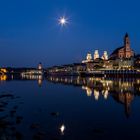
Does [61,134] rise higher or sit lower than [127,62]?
lower

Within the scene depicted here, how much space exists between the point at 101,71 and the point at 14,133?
136 metres

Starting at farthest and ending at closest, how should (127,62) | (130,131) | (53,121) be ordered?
(127,62)
(53,121)
(130,131)

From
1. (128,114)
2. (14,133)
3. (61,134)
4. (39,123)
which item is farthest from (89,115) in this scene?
(14,133)

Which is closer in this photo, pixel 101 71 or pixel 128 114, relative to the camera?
pixel 128 114

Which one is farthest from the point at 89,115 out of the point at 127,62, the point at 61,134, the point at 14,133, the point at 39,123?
the point at 127,62

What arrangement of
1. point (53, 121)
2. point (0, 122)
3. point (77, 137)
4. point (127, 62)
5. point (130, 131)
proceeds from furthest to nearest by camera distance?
point (127, 62)
point (53, 121)
point (0, 122)
point (130, 131)
point (77, 137)

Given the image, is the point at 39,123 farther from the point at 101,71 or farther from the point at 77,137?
the point at 101,71

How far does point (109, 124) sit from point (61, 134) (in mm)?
4435

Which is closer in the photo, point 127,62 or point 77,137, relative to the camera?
point 77,137

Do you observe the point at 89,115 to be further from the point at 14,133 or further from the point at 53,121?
the point at 14,133

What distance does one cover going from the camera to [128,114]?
23516 millimetres

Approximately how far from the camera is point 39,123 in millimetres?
19641

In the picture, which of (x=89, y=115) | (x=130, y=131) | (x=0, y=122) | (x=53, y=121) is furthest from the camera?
(x=89, y=115)

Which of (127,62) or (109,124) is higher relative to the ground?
(127,62)
